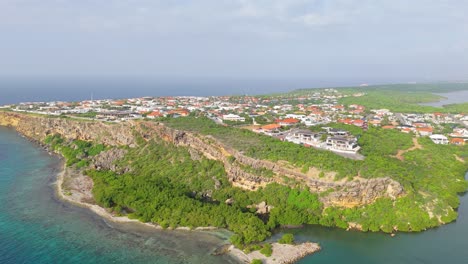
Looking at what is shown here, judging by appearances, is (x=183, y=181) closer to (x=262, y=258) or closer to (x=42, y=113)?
(x=262, y=258)

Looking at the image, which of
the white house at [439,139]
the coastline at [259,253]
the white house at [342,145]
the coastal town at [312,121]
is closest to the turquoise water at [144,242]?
the coastline at [259,253]

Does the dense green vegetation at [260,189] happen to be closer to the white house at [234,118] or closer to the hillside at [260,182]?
the hillside at [260,182]

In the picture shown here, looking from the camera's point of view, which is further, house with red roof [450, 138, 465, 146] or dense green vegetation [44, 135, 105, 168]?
house with red roof [450, 138, 465, 146]

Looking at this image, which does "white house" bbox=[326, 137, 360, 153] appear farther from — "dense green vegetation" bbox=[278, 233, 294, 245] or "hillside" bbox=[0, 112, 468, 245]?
"dense green vegetation" bbox=[278, 233, 294, 245]

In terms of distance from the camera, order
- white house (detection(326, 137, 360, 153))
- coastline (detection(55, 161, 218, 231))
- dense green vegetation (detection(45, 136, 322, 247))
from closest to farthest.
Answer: dense green vegetation (detection(45, 136, 322, 247))
coastline (detection(55, 161, 218, 231))
white house (detection(326, 137, 360, 153))

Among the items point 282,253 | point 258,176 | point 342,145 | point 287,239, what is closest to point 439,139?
point 342,145

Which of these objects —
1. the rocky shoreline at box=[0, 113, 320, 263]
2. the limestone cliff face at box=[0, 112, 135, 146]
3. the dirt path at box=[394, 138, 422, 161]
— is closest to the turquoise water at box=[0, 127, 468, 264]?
the rocky shoreline at box=[0, 113, 320, 263]
